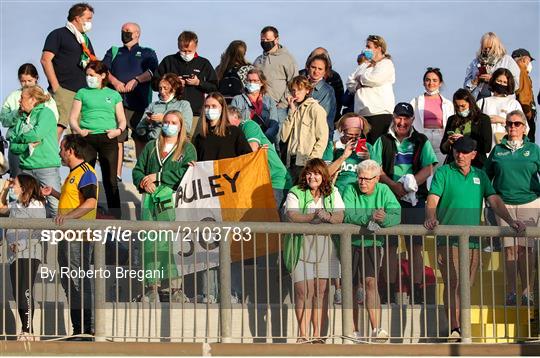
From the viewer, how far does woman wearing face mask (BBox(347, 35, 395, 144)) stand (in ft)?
59.8

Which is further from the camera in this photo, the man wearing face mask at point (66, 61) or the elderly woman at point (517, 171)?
the man wearing face mask at point (66, 61)

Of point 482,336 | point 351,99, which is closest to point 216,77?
point 351,99

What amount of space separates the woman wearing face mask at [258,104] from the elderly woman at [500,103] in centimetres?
231

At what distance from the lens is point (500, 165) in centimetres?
1633

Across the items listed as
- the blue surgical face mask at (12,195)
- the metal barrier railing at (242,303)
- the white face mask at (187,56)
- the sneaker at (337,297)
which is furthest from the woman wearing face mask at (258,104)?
the metal barrier railing at (242,303)

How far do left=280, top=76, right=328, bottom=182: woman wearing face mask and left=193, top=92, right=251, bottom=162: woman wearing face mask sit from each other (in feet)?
3.11

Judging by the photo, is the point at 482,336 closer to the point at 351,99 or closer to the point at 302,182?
the point at 302,182

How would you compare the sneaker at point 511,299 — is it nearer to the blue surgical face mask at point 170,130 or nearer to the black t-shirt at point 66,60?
the blue surgical face mask at point 170,130

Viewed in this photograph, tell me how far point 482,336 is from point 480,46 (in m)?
5.37

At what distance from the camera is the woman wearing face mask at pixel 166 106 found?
17312 millimetres

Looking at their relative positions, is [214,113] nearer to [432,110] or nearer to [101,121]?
[101,121]

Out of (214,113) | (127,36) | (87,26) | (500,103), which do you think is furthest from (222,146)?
(500,103)

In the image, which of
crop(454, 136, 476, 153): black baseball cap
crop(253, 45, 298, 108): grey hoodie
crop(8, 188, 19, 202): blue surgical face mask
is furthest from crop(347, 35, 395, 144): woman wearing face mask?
crop(8, 188, 19, 202): blue surgical face mask

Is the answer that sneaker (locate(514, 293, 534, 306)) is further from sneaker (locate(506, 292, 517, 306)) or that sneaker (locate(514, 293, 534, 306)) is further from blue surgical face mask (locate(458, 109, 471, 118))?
blue surgical face mask (locate(458, 109, 471, 118))
